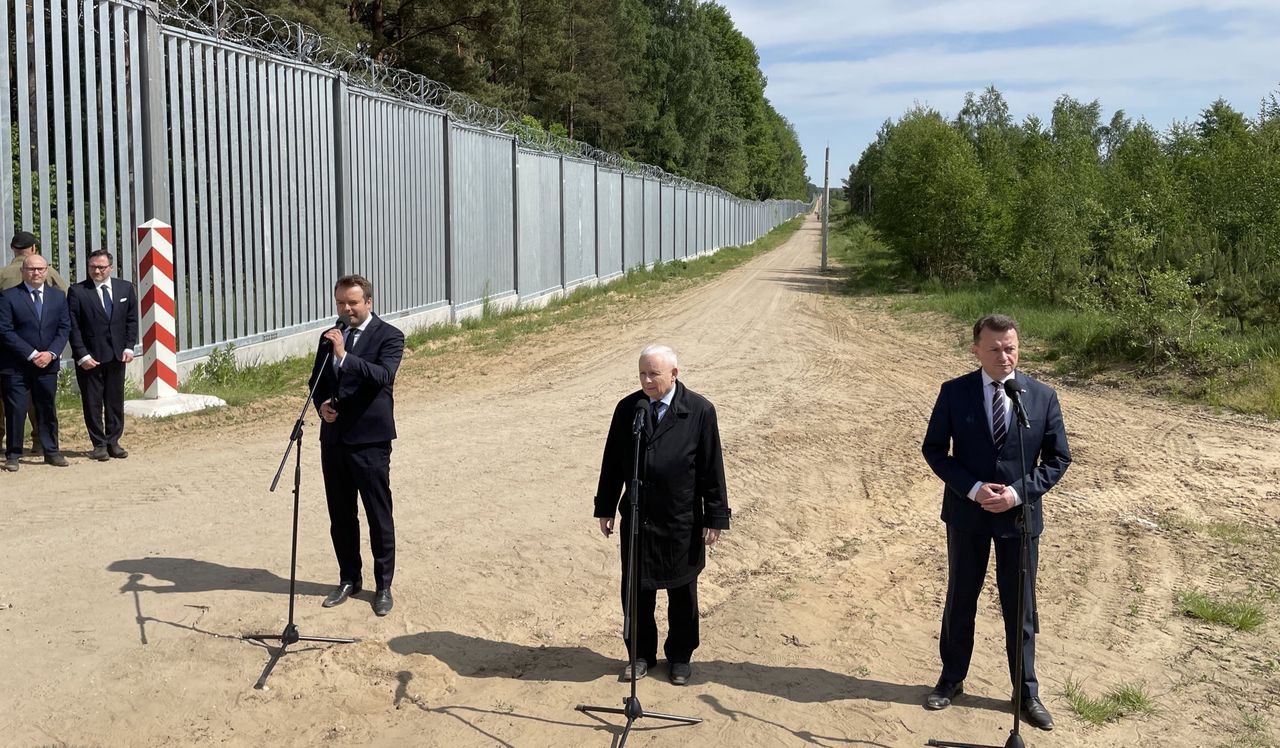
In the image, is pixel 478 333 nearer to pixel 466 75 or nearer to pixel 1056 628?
pixel 1056 628

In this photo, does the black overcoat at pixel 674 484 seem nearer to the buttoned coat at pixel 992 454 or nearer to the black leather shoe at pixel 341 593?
the buttoned coat at pixel 992 454

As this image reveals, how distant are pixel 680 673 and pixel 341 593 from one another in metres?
2.06

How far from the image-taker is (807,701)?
16.5ft

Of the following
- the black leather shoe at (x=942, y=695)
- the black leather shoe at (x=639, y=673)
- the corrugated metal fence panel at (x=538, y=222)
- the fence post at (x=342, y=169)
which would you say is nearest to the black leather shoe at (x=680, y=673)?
the black leather shoe at (x=639, y=673)

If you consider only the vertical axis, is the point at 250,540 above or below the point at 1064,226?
below

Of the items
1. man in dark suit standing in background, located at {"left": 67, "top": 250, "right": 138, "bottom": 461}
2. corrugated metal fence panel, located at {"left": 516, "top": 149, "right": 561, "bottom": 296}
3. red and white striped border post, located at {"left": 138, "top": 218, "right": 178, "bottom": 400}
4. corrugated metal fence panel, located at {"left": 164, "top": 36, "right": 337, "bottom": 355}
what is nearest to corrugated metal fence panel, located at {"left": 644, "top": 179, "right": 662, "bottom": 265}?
corrugated metal fence panel, located at {"left": 516, "top": 149, "right": 561, "bottom": 296}

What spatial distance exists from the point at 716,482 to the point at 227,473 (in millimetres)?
5381

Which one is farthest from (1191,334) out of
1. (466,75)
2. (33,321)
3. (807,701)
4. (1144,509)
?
(466,75)

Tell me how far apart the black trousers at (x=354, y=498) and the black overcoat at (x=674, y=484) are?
1.52m

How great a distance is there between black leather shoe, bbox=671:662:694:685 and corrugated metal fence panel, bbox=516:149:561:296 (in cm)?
1827

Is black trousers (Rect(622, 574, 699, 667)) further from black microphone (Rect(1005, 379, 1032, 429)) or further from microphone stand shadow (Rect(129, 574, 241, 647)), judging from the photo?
microphone stand shadow (Rect(129, 574, 241, 647))

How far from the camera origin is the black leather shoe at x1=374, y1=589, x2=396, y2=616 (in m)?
5.91

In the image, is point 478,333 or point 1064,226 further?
point 1064,226

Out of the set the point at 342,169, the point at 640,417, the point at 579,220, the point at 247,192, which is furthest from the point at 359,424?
the point at 579,220
